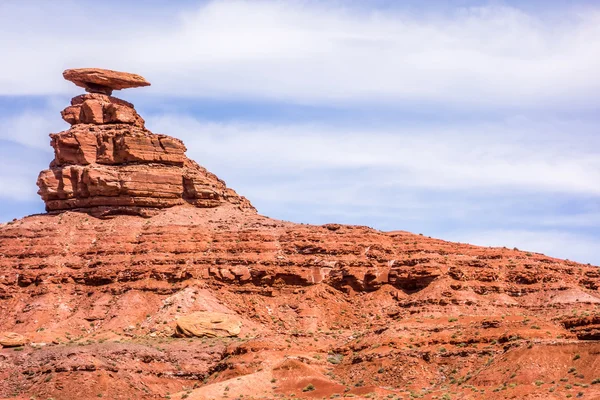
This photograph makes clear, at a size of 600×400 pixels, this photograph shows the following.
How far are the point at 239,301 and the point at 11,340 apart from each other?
15.9 m

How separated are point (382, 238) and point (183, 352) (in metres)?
19.5

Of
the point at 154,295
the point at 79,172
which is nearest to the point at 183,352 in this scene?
the point at 154,295

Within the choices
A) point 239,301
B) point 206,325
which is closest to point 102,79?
point 239,301

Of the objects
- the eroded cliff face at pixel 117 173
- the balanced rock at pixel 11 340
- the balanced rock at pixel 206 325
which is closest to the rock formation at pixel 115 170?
the eroded cliff face at pixel 117 173

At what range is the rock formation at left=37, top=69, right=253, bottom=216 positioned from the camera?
100 metres

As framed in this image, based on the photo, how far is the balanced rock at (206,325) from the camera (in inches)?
3334

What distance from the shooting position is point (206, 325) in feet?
279

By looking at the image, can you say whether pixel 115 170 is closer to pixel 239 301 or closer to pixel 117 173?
pixel 117 173

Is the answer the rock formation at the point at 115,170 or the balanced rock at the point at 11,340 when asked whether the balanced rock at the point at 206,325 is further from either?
the rock formation at the point at 115,170

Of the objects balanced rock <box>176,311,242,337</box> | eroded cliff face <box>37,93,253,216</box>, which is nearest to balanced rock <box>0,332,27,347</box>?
balanced rock <box>176,311,242,337</box>

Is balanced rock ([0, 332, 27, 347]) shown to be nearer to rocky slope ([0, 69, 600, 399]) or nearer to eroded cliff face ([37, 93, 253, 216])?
rocky slope ([0, 69, 600, 399])

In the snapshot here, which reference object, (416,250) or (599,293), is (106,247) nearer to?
(416,250)

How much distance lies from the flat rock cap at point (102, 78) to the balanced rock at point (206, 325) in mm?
27420

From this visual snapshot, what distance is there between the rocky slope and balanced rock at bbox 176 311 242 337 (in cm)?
9
